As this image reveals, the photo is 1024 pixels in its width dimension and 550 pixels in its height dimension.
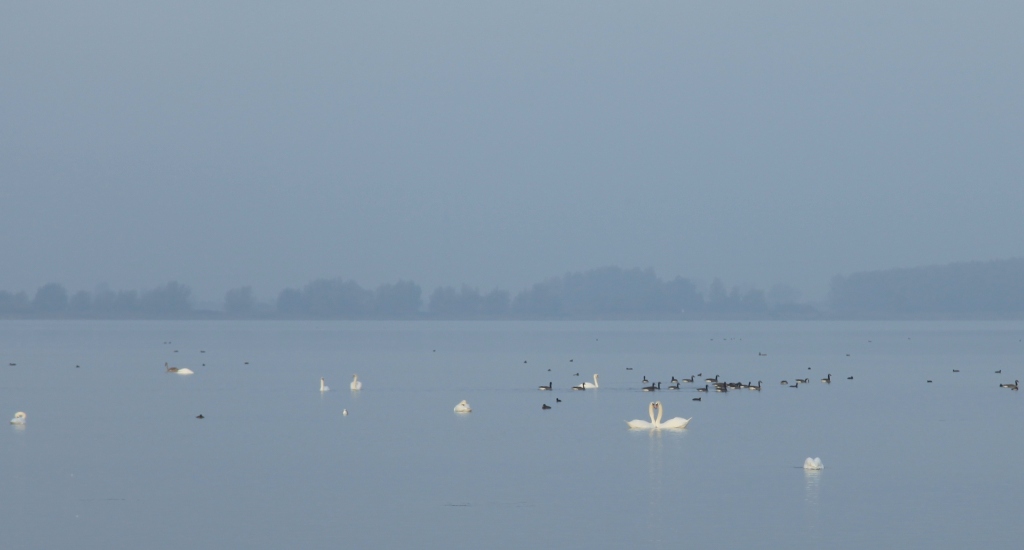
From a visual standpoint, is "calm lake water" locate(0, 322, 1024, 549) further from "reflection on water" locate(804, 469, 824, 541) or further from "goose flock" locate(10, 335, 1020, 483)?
"goose flock" locate(10, 335, 1020, 483)

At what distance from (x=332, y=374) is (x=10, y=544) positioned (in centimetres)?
4129

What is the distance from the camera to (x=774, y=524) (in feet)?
62.8

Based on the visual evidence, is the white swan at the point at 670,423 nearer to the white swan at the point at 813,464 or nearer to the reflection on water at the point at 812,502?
the white swan at the point at 813,464

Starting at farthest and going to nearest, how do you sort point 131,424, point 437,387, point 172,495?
1. point 437,387
2. point 131,424
3. point 172,495

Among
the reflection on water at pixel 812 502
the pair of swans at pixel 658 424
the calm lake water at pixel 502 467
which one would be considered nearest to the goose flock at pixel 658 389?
the pair of swans at pixel 658 424

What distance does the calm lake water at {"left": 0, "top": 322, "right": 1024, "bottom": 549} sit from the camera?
18.6m

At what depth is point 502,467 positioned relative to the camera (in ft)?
82.5

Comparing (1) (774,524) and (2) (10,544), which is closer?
(2) (10,544)

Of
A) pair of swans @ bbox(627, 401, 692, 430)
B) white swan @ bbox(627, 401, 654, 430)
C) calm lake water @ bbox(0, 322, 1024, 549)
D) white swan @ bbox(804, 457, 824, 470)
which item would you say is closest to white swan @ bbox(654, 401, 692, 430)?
pair of swans @ bbox(627, 401, 692, 430)

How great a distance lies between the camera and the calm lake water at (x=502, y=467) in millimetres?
18641

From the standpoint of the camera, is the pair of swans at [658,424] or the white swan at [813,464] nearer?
the white swan at [813,464]

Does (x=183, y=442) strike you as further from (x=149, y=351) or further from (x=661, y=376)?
(x=149, y=351)

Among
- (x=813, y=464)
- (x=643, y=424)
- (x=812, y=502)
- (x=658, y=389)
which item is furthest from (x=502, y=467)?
(x=658, y=389)

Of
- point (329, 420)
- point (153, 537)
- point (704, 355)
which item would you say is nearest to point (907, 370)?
point (704, 355)
